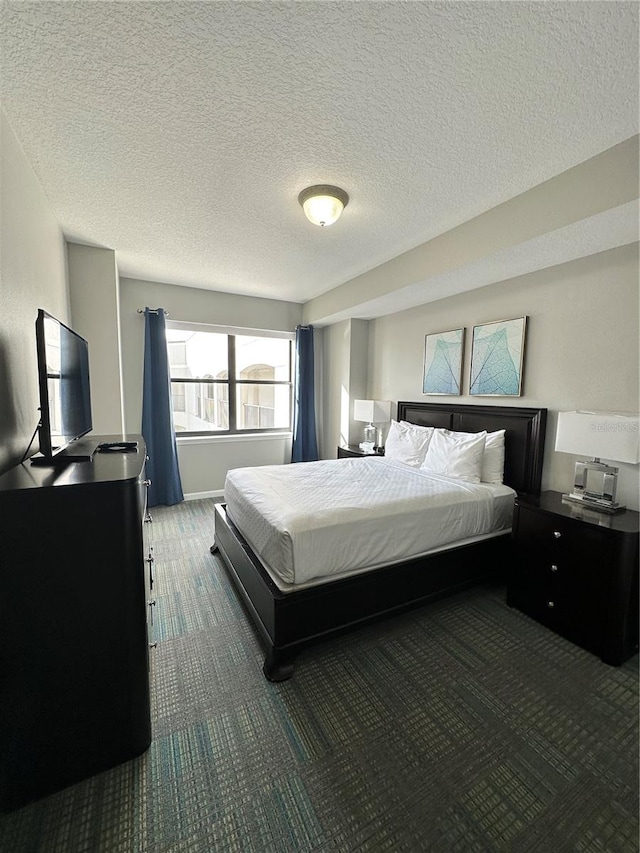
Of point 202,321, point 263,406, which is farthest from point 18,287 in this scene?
point 263,406

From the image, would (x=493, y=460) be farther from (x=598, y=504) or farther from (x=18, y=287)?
(x=18, y=287)

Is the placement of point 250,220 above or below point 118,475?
above

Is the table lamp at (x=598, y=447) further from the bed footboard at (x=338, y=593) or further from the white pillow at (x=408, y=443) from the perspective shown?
the white pillow at (x=408, y=443)

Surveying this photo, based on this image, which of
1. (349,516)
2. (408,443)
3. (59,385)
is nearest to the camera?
(59,385)

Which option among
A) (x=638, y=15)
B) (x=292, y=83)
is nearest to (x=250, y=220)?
(x=292, y=83)

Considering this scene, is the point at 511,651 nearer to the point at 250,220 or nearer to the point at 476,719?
the point at 476,719

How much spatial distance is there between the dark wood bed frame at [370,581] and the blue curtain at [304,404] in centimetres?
219

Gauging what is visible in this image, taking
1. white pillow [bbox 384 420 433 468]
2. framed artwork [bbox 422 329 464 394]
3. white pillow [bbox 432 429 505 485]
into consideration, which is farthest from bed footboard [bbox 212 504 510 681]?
framed artwork [bbox 422 329 464 394]

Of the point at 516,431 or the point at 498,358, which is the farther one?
the point at 498,358

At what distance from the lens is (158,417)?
410cm

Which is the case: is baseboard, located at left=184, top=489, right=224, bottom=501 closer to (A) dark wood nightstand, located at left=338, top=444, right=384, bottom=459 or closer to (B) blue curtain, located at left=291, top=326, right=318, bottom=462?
(B) blue curtain, located at left=291, top=326, right=318, bottom=462

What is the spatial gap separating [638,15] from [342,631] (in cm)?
274

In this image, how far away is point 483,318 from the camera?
3.16 meters

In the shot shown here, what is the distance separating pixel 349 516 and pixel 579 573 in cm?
133
